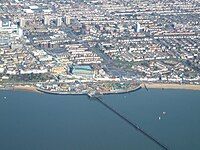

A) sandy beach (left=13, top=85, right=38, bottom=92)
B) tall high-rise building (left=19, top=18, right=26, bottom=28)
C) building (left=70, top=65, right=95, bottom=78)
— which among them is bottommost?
sandy beach (left=13, top=85, right=38, bottom=92)

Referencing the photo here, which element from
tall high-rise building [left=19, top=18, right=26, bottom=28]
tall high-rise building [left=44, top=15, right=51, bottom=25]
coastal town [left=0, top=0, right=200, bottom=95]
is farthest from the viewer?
tall high-rise building [left=44, top=15, right=51, bottom=25]

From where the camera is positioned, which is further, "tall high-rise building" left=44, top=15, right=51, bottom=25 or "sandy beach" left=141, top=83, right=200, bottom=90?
"tall high-rise building" left=44, top=15, right=51, bottom=25

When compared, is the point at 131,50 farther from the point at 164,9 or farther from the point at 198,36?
the point at 164,9

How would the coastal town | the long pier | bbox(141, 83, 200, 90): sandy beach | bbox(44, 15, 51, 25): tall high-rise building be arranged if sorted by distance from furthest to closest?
bbox(44, 15, 51, 25): tall high-rise building
the coastal town
bbox(141, 83, 200, 90): sandy beach
the long pier

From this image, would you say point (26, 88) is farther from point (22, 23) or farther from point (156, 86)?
point (22, 23)

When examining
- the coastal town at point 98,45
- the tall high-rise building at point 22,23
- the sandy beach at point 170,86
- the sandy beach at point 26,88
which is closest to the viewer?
the sandy beach at point 26,88

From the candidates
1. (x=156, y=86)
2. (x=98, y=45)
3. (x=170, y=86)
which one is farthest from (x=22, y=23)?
(x=170, y=86)

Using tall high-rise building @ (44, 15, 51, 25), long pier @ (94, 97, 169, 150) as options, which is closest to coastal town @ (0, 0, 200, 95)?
tall high-rise building @ (44, 15, 51, 25)

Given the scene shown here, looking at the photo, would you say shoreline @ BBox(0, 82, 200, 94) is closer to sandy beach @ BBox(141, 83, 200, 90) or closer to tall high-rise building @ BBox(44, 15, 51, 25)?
sandy beach @ BBox(141, 83, 200, 90)

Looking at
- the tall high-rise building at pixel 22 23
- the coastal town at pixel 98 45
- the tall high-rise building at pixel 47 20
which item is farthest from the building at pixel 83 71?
the tall high-rise building at pixel 47 20

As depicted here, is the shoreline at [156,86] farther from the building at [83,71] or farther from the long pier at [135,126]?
the long pier at [135,126]
